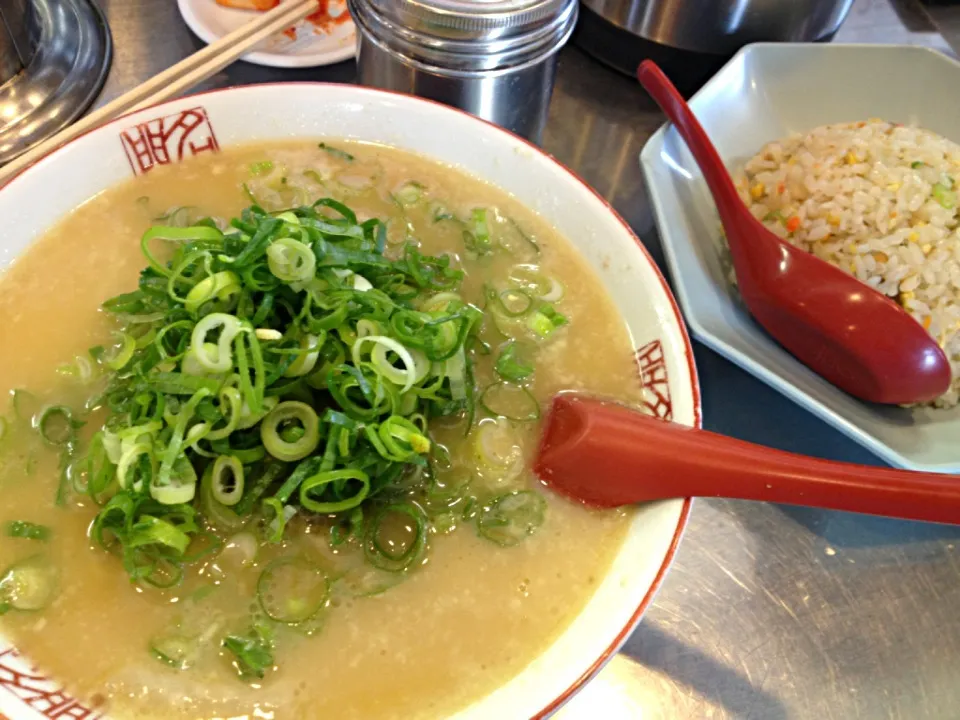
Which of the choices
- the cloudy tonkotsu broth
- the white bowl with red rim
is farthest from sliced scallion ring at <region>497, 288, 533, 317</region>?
the white bowl with red rim

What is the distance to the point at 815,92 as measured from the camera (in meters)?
1.81

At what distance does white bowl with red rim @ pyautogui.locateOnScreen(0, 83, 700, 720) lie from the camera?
91 centimetres

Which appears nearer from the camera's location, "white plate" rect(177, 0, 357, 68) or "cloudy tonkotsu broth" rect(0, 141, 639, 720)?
"cloudy tonkotsu broth" rect(0, 141, 639, 720)

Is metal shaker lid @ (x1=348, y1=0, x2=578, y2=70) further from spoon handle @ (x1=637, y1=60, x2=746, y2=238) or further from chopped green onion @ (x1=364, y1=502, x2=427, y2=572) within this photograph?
chopped green onion @ (x1=364, y1=502, x2=427, y2=572)

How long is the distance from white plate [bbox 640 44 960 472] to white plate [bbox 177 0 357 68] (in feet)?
2.88

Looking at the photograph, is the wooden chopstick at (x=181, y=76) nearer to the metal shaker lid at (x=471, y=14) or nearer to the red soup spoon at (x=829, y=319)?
the metal shaker lid at (x=471, y=14)

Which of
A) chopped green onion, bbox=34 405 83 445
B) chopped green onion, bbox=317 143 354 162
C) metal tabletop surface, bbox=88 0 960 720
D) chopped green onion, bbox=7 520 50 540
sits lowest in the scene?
metal tabletop surface, bbox=88 0 960 720

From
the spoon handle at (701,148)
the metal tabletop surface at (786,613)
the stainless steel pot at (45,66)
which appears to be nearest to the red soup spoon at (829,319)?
the spoon handle at (701,148)

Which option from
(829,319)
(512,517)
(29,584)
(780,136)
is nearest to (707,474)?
(512,517)

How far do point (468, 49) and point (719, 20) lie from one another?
702 mm

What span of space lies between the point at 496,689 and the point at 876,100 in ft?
5.52

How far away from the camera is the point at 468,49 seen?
1358mm

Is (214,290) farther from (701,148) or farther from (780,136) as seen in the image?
(780,136)

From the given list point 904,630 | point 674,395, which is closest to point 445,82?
point 674,395
